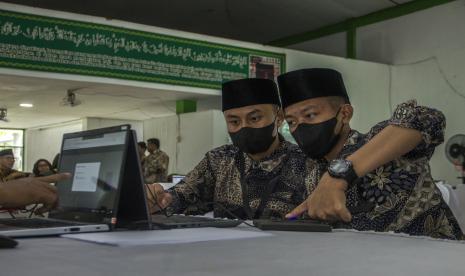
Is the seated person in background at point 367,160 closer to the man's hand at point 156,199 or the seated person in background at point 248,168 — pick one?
the seated person in background at point 248,168

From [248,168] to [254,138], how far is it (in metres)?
0.12

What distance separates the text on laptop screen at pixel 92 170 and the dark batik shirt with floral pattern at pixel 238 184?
0.50 meters

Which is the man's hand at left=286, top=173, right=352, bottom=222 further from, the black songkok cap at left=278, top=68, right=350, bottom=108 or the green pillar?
the green pillar

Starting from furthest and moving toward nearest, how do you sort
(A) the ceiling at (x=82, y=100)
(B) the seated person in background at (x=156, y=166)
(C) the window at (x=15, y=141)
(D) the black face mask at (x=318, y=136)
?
(C) the window at (x=15, y=141), (B) the seated person in background at (x=156, y=166), (A) the ceiling at (x=82, y=100), (D) the black face mask at (x=318, y=136)

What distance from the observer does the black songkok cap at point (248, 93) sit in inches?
85.0

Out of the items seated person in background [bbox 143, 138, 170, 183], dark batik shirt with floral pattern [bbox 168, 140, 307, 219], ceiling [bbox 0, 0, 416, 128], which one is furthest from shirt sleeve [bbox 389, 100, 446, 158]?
seated person in background [bbox 143, 138, 170, 183]

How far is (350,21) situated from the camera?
29.1ft

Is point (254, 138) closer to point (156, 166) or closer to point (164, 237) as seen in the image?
point (164, 237)

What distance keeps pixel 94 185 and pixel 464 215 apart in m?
1.40

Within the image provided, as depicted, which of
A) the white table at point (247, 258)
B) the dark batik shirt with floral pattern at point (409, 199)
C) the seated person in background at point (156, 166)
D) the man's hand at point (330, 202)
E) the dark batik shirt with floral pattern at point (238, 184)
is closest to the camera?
the white table at point (247, 258)

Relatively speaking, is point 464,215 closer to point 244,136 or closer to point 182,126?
point 244,136

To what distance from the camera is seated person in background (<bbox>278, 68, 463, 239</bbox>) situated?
1.28 metres

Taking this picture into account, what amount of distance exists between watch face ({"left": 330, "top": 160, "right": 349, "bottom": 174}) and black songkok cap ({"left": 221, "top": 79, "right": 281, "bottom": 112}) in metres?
0.90

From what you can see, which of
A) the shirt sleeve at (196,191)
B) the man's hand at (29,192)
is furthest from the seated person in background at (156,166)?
the man's hand at (29,192)
